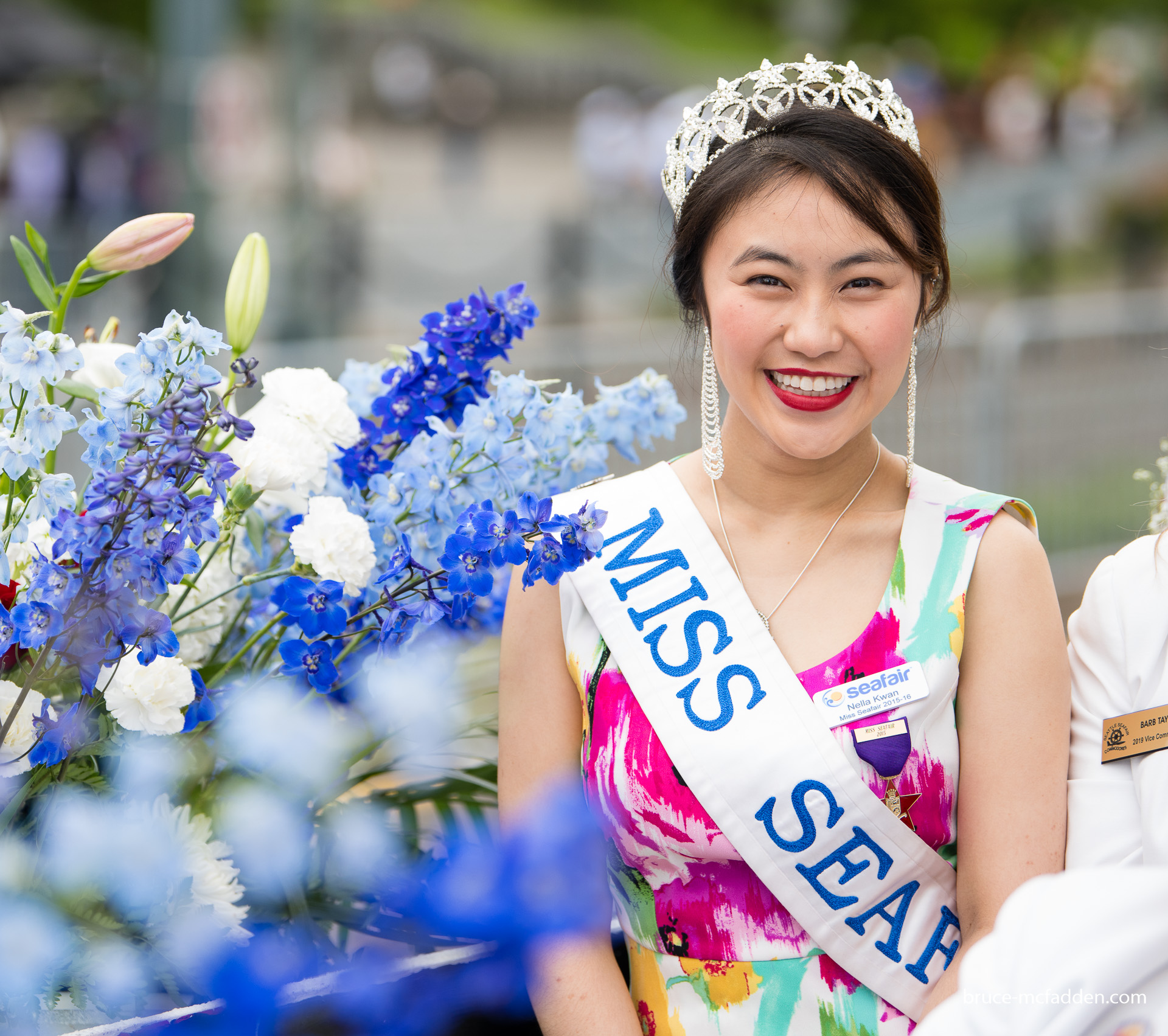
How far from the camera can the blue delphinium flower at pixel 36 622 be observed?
46.2 inches

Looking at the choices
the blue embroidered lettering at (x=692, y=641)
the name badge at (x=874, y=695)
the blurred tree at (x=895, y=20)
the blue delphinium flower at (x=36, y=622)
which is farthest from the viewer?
the blurred tree at (x=895, y=20)

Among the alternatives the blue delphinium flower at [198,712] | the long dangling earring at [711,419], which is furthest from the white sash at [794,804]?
the blue delphinium flower at [198,712]

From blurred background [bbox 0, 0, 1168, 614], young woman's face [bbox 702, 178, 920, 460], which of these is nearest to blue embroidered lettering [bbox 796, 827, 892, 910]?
young woman's face [bbox 702, 178, 920, 460]

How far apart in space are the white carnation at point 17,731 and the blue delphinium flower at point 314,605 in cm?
24

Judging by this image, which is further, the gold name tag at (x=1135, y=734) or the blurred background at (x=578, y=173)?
the blurred background at (x=578, y=173)

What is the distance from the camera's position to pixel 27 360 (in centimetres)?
123

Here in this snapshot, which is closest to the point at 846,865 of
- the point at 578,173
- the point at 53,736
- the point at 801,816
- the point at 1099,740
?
the point at 801,816

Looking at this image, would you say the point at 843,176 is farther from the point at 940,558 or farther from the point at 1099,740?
the point at 1099,740

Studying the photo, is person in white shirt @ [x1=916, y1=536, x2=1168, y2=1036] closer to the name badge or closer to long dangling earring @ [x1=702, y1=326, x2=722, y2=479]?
the name badge

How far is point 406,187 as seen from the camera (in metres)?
18.7

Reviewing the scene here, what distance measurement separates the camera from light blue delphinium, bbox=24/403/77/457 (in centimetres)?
123

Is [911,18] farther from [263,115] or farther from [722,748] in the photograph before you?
[722,748]

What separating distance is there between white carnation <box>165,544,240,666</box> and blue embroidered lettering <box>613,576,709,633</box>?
1.62 ft

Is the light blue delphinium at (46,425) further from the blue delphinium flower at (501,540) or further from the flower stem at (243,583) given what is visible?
the blue delphinium flower at (501,540)
